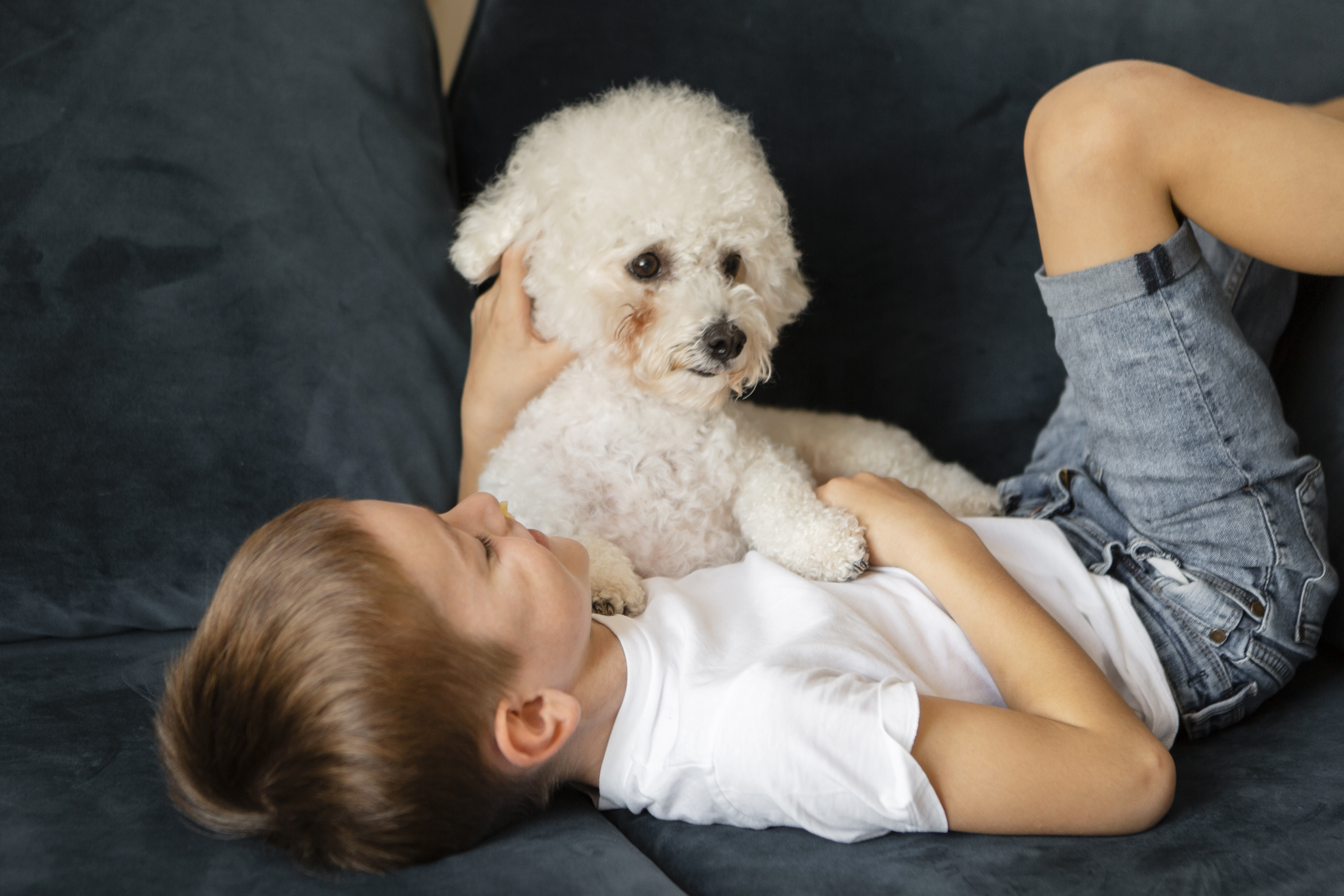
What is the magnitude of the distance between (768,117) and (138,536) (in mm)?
1113

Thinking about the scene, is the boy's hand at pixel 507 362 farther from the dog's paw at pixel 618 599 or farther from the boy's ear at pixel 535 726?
the boy's ear at pixel 535 726

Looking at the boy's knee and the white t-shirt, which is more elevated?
the boy's knee

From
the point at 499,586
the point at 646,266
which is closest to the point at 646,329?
the point at 646,266

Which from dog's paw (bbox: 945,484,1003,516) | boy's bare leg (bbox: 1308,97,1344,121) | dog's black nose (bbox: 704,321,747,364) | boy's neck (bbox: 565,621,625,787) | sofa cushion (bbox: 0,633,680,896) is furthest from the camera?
dog's paw (bbox: 945,484,1003,516)

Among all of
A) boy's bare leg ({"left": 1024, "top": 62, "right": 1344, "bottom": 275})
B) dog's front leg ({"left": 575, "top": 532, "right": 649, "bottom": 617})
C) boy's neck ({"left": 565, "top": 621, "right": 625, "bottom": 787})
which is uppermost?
boy's bare leg ({"left": 1024, "top": 62, "right": 1344, "bottom": 275})

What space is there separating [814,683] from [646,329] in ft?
1.73

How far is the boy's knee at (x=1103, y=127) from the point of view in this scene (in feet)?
3.06

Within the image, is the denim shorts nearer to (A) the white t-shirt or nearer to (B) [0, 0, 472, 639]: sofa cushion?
(A) the white t-shirt

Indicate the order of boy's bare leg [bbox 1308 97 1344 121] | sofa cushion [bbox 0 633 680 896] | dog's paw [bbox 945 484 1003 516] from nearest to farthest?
sofa cushion [bbox 0 633 680 896], boy's bare leg [bbox 1308 97 1344 121], dog's paw [bbox 945 484 1003 516]

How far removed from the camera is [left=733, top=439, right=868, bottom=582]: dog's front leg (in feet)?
3.27

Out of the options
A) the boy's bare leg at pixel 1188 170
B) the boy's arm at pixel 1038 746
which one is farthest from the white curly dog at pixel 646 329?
the boy's bare leg at pixel 1188 170

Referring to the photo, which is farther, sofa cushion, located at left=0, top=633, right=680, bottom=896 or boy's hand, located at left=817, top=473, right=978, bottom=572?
boy's hand, located at left=817, top=473, right=978, bottom=572

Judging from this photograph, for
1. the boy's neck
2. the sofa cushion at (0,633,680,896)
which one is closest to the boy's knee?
the boy's neck

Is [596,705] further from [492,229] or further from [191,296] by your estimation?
[191,296]
